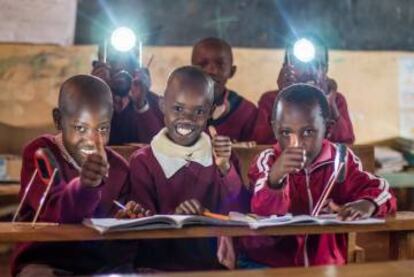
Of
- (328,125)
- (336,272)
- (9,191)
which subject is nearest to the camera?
(336,272)

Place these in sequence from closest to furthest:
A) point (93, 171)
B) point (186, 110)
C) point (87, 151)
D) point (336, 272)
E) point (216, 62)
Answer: point (336, 272) < point (93, 171) < point (87, 151) < point (186, 110) < point (216, 62)

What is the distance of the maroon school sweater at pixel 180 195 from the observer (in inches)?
→ 94.0

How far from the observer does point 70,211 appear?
2182 mm

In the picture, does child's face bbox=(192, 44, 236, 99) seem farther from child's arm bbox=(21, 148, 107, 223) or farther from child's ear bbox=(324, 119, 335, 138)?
child's arm bbox=(21, 148, 107, 223)

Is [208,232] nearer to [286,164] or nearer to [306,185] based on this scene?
[286,164]

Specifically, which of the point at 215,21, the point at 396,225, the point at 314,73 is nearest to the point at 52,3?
the point at 215,21

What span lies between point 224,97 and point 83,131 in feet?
2.87

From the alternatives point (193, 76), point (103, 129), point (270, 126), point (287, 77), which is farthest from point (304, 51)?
point (103, 129)

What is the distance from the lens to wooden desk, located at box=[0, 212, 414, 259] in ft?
6.49

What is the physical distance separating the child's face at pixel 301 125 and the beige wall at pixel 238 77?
1.66 m

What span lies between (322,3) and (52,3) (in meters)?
1.69

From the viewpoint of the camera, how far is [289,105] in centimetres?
242

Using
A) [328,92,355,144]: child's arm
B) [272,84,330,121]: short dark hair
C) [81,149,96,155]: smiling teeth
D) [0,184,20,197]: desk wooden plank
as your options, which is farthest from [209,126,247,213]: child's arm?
[0,184,20,197]: desk wooden plank

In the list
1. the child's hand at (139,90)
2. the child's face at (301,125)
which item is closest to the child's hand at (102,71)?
the child's hand at (139,90)
